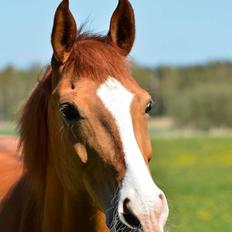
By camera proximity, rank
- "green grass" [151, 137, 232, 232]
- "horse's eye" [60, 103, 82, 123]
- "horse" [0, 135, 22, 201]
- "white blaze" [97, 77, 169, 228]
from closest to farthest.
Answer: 1. "white blaze" [97, 77, 169, 228]
2. "horse's eye" [60, 103, 82, 123]
3. "horse" [0, 135, 22, 201]
4. "green grass" [151, 137, 232, 232]

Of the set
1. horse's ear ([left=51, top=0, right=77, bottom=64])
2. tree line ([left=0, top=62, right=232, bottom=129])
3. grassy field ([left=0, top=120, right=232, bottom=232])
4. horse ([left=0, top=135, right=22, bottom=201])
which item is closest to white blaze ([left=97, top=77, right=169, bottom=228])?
horse's ear ([left=51, top=0, right=77, bottom=64])

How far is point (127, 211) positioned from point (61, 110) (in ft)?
2.54

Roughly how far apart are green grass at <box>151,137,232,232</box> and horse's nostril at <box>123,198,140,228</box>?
679 millimetres

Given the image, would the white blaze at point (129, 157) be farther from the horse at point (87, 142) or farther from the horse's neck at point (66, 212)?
the horse's neck at point (66, 212)

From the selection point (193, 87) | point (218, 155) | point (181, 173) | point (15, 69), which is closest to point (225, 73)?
point (193, 87)

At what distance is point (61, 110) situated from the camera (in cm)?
405

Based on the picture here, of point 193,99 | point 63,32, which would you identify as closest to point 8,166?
point 63,32

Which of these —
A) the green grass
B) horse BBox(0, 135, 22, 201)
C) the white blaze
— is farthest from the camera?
the green grass

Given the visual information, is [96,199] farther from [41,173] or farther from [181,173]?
[181,173]

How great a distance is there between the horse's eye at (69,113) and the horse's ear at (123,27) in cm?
60

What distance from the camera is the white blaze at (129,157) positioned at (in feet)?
11.6

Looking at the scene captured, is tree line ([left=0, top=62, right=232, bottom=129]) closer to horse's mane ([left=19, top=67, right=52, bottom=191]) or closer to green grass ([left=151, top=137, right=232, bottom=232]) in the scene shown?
green grass ([left=151, top=137, right=232, bottom=232])

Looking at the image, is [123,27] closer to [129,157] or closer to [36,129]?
[36,129]

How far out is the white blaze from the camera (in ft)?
11.6
